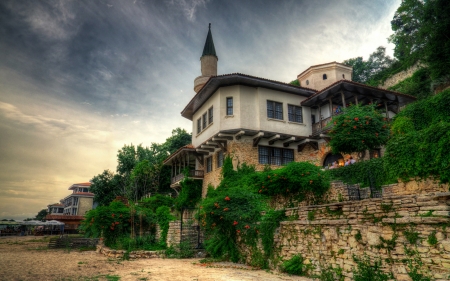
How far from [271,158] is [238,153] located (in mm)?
2683

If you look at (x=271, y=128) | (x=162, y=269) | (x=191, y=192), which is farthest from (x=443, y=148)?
(x=191, y=192)

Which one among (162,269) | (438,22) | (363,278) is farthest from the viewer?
(438,22)

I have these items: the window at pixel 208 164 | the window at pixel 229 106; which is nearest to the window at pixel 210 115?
the window at pixel 229 106

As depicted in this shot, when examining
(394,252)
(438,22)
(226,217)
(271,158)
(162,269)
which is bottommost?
(162,269)

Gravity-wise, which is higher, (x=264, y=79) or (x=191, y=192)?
(x=264, y=79)

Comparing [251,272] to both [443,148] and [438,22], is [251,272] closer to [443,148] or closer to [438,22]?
[443,148]

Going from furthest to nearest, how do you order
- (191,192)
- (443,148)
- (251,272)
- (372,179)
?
1. (191,192)
2. (372,179)
3. (251,272)
4. (443,148)

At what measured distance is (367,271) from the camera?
20.3 feet

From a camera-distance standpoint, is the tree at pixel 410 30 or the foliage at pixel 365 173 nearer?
the foliage at pixel 365 173

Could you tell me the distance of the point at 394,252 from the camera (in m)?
5.82

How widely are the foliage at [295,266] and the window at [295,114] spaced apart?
526 inches

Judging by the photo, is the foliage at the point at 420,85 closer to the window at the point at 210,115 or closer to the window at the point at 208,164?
the window at the point at 210,115

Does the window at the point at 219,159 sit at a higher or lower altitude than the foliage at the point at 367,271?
higher

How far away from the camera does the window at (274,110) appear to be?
1973 cm
